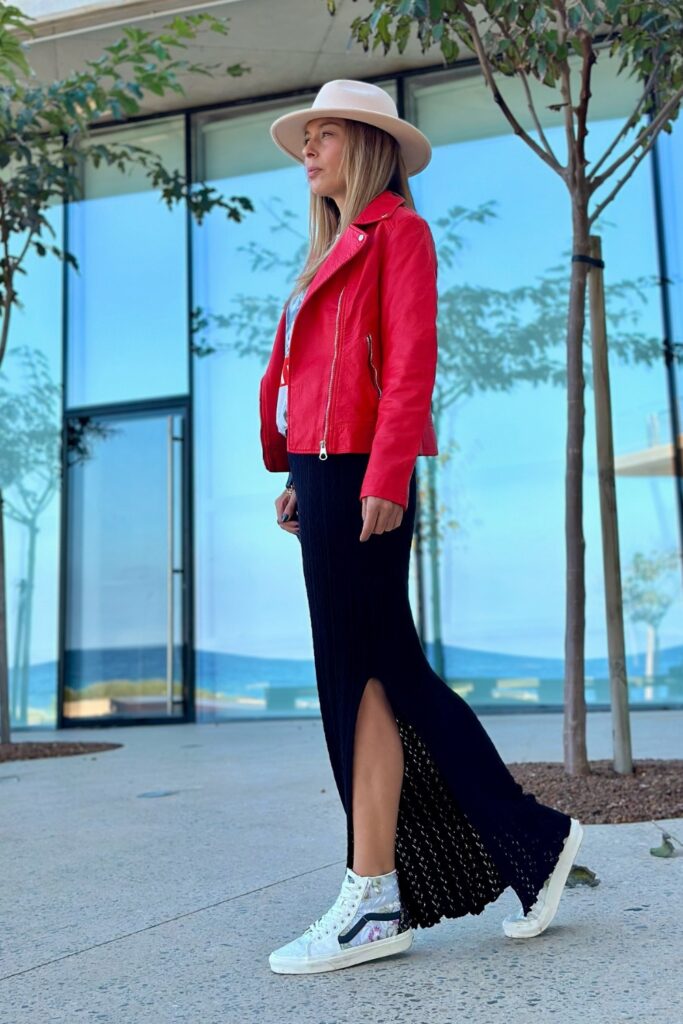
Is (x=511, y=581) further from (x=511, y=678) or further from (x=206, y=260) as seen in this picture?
(x=206, y=260)

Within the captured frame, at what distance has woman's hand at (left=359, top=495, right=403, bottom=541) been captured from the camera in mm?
1972

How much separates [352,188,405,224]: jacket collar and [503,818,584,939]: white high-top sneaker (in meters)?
1.26

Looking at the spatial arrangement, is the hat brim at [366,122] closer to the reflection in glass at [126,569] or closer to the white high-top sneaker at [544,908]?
the white high-top sneaker at [544,908]

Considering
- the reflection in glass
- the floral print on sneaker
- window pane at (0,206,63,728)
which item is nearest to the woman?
the floral print on sneaker

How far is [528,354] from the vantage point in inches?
348

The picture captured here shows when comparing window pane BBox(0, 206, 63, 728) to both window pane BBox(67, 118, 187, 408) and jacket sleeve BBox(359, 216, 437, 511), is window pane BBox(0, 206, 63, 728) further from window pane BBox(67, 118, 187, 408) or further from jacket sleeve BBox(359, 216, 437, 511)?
jacket sleeve BBox(359, 216, 437, 511)

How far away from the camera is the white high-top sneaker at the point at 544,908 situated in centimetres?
206

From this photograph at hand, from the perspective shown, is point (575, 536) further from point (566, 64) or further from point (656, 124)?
point (566, 64)

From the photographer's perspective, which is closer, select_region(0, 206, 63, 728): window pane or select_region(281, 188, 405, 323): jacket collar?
select_region(281, 188, 405, 323): jacket collar

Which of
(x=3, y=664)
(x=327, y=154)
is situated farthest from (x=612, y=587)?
(x=3, y=664)

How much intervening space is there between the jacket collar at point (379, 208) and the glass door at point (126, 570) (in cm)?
742

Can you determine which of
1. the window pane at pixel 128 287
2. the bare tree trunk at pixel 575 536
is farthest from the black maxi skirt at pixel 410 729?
the window pane at pixel 128 287

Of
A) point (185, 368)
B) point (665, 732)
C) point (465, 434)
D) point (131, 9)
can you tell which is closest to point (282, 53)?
point (131, 9)

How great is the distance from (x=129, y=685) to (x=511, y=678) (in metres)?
3.28
